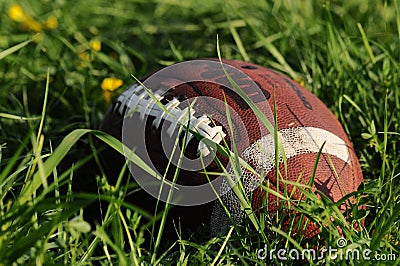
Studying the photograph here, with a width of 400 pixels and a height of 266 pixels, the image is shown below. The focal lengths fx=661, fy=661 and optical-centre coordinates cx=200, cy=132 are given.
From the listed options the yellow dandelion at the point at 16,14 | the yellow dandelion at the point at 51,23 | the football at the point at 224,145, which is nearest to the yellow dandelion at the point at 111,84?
the football at the point at 224,145

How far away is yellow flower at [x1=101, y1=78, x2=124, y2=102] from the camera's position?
10.00 feet

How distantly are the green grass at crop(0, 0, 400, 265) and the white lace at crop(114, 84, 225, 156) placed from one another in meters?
0.21

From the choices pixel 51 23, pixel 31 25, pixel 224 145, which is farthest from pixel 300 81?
pixel 31 25

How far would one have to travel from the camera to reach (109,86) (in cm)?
305

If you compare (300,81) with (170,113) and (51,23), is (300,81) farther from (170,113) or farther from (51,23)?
(51,23)

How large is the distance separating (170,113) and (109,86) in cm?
103

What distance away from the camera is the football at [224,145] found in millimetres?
2070

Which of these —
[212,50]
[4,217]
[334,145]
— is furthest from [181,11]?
[4,217]

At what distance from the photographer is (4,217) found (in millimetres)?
1765

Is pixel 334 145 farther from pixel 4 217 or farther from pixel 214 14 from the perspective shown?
pixel 214 14

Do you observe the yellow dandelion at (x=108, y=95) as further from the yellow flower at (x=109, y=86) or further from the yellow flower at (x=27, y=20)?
the yellow flower at (x=27, y=20)

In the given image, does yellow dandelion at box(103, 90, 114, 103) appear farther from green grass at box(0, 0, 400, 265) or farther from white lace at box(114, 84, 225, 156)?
white lace at box(114, 84, 225, 156)

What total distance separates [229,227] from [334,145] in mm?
476

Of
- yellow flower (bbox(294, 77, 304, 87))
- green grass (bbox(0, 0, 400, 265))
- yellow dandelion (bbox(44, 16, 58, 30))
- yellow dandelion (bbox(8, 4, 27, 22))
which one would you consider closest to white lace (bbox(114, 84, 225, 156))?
green grass (bbox(0, 0, 400, 265))
